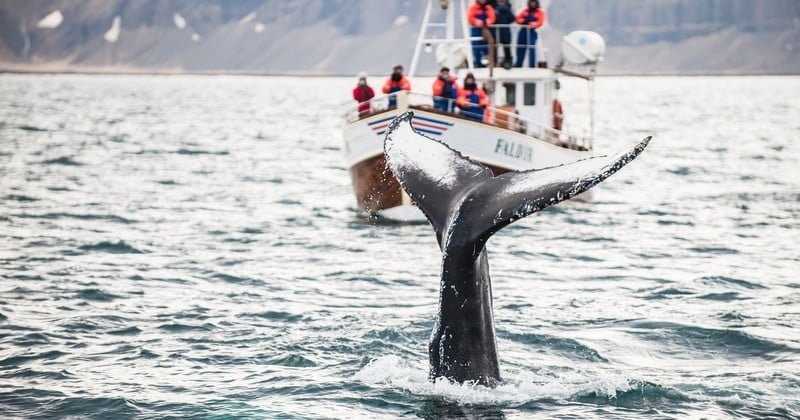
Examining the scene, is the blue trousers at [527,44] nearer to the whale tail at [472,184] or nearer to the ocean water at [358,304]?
the ocean water at [358,304]

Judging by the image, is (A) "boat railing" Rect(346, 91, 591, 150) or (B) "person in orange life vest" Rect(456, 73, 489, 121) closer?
(A) "boat railing" Rect(346, 91, 591, 150)

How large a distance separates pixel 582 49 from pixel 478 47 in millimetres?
2877

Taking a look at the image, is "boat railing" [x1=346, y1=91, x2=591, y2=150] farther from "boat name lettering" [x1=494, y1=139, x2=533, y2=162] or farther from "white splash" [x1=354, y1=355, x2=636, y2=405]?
"white splash" [x1=354, y1=355, x2=636, y2=405]

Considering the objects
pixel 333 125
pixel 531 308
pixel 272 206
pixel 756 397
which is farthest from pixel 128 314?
pixel 333 125

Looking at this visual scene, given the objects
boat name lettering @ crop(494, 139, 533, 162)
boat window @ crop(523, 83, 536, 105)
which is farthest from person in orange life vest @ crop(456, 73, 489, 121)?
boat window @ crop(523, 83, 536, 105)

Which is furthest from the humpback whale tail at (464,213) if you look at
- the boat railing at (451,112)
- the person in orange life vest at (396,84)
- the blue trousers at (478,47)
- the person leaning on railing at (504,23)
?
the blue trousers at (478,47)

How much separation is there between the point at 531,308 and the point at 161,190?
16.8 metres

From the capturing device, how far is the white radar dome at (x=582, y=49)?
28.0 meters

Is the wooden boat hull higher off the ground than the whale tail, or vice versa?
the whale tail

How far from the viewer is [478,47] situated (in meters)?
26.8

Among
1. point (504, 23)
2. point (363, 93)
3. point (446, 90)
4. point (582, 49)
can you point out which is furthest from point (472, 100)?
point (582, 49)

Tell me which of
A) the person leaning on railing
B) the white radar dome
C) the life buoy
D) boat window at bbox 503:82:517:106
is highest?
the person leaning on railing

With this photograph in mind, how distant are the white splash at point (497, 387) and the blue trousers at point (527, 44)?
16172 mm

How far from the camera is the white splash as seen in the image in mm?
9102
